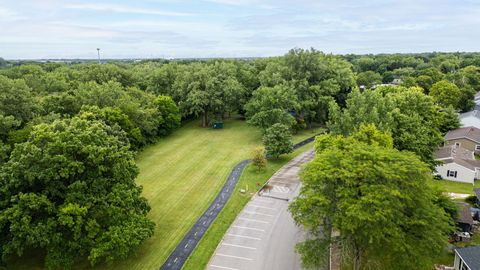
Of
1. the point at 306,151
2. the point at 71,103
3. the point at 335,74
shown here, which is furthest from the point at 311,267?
the point at 335,74

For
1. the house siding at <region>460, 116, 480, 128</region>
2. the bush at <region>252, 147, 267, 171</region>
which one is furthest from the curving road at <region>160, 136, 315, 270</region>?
the house siding at <region>460, 116, 480, 128</region>

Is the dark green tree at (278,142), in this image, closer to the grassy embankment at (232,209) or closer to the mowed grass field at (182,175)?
the grassy embankment at (232,209)

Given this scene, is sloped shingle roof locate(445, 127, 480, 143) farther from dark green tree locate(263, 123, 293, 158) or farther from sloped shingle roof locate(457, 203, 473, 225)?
dark green tree locate(263, 123, 293, 158)

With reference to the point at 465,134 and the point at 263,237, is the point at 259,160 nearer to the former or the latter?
the point at 263,237

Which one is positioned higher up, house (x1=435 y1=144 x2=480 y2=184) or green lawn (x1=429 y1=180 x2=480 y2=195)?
house (x1=435 y1=144 x2=480 y2=184)

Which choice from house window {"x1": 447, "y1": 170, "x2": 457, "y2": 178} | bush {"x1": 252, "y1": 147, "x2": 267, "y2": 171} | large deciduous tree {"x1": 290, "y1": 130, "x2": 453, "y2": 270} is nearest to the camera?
large deciduous tree {"x1": 290, "y1": 130, "x2": 453, "y2": 270}

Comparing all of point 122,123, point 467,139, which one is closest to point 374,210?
point 122,123
